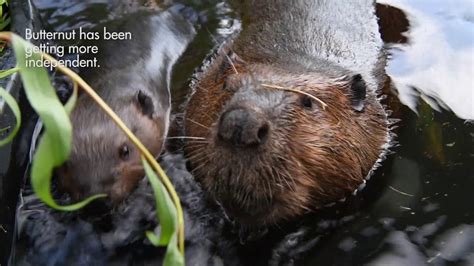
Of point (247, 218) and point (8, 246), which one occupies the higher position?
point (247, 218)

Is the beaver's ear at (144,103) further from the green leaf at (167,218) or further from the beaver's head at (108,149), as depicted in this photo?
the green leaf at (167,218)

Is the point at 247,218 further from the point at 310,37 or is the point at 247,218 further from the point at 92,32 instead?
the point at 92,32

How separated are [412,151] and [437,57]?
35.5 inches

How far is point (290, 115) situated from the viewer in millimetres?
2779

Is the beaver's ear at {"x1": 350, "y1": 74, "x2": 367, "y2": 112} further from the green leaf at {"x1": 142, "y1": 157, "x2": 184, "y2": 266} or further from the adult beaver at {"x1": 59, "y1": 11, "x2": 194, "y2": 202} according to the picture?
the green leaf at {"x1": 142, "y1": 157, "x2": 184, "y2": 266}

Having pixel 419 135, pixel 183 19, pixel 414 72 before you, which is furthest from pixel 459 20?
pixel 183 19

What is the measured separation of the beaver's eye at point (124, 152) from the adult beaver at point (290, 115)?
0.26 m

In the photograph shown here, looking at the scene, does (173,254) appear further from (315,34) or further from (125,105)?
(315,34)

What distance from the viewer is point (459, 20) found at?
451 cm

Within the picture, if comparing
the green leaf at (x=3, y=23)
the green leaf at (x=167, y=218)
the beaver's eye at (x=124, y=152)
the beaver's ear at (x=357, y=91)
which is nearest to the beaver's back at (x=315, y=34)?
the beaver's ear at (x=357, y=91)

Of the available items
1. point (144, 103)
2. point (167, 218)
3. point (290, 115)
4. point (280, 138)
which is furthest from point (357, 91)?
point (167, 218)

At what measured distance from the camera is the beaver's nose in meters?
2.42

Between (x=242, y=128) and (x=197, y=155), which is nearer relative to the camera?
(x=242, y=128)

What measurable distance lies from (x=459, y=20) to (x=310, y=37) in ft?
4.54
